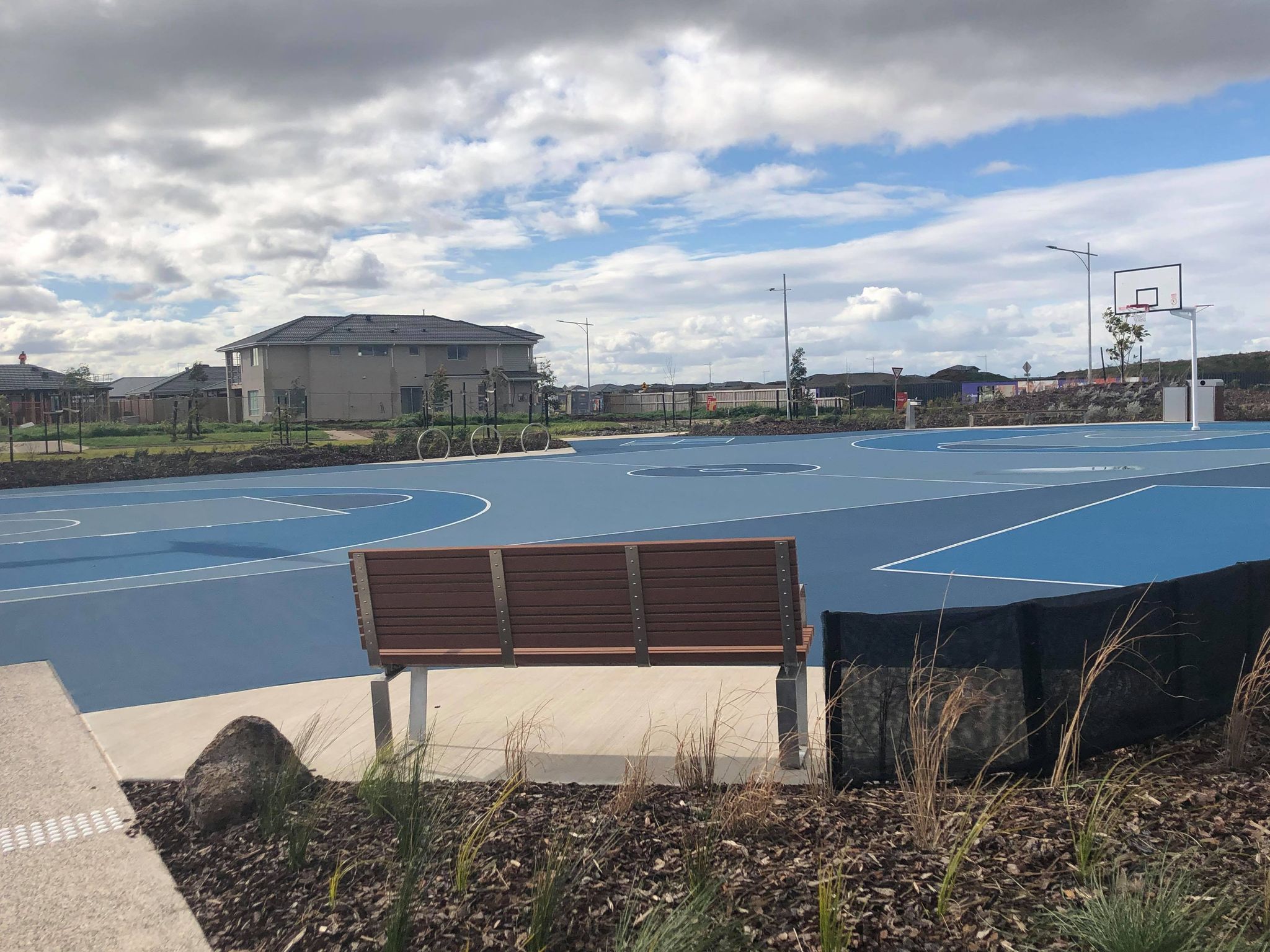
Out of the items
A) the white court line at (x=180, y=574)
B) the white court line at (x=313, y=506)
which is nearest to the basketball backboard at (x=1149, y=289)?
the white court line at (x=313, y=506)

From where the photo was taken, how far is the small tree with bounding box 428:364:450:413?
67.7 meters

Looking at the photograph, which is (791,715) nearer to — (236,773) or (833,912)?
(833,912)

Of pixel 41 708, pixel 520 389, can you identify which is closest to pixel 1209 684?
pixel 41 708

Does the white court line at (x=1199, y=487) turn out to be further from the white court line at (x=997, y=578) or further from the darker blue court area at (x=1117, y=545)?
the white court line at (x=997, y=578)

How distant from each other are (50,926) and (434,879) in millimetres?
1626

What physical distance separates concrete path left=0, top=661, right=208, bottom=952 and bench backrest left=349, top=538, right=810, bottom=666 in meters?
1.72

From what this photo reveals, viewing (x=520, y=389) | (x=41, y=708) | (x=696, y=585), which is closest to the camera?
(x=696, y=585)

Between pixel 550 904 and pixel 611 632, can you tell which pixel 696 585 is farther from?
pixel 550 904

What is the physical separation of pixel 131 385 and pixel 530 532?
359 feet

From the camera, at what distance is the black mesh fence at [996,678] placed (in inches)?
Result: 202

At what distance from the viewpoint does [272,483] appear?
29562 mm

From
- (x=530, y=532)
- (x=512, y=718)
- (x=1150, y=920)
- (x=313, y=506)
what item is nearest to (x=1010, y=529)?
(x=530, y=532)

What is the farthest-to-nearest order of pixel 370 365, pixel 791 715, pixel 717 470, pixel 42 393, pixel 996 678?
1. pixel 42 393
2. pixel 370 365
3. pixel 717 470
4. pixel 791 715
5. pixel 996 678

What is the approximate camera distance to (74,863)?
5.23 metres
